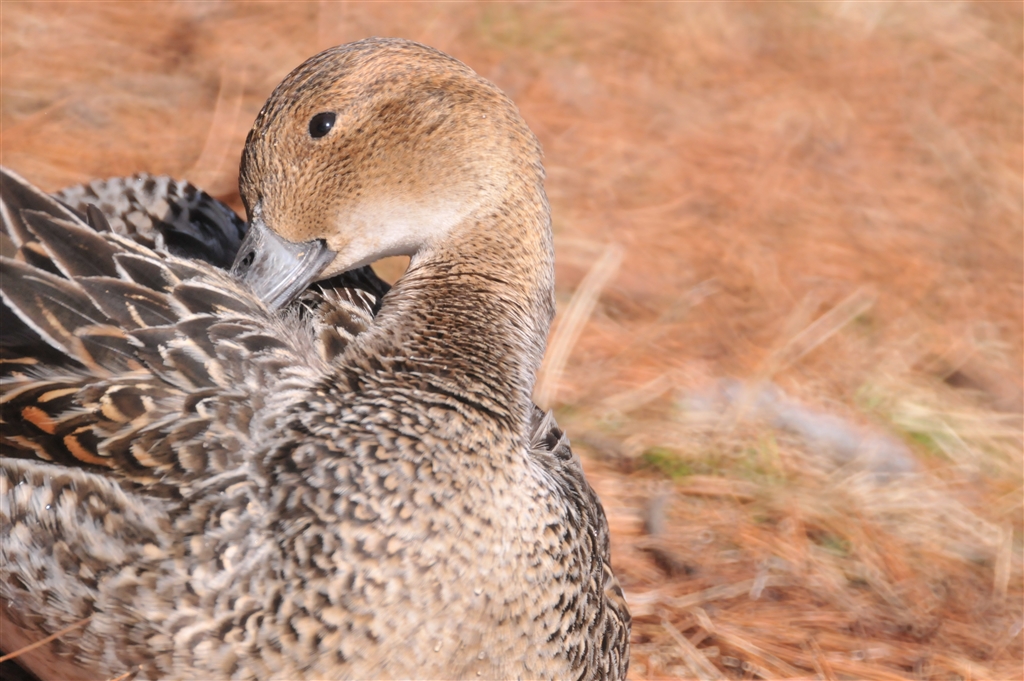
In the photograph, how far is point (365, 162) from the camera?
2535 millimetres

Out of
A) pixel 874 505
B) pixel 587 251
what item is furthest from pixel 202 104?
pixel 874 505

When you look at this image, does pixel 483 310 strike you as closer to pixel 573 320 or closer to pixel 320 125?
pixel 320 125

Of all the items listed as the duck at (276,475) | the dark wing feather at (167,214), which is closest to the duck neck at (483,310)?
the duck at (276,475)

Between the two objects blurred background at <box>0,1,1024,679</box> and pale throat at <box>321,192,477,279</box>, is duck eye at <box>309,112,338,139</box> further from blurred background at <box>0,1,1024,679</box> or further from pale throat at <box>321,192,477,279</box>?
blurred background at <box>0,1,1024,679</box>

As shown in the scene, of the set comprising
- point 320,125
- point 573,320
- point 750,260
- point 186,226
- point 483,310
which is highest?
point 320,125

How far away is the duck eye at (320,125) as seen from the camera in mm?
2500

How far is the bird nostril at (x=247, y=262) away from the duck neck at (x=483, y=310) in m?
0.33

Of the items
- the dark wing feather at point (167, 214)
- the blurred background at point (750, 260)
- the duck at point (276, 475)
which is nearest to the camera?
the duck at point (276, 475)

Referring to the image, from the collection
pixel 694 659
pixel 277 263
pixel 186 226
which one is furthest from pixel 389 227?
pixel 694 659

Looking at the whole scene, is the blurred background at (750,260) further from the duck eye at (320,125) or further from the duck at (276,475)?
the duck eye at (320,125)

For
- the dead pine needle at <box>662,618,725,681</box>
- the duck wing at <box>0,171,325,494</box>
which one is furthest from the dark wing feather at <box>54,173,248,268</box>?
the dead pine needle at <box>662,618,725,681</box>

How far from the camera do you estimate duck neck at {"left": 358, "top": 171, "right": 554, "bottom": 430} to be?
223cm

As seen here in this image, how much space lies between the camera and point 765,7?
23.5ft

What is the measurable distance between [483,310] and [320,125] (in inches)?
22.4
